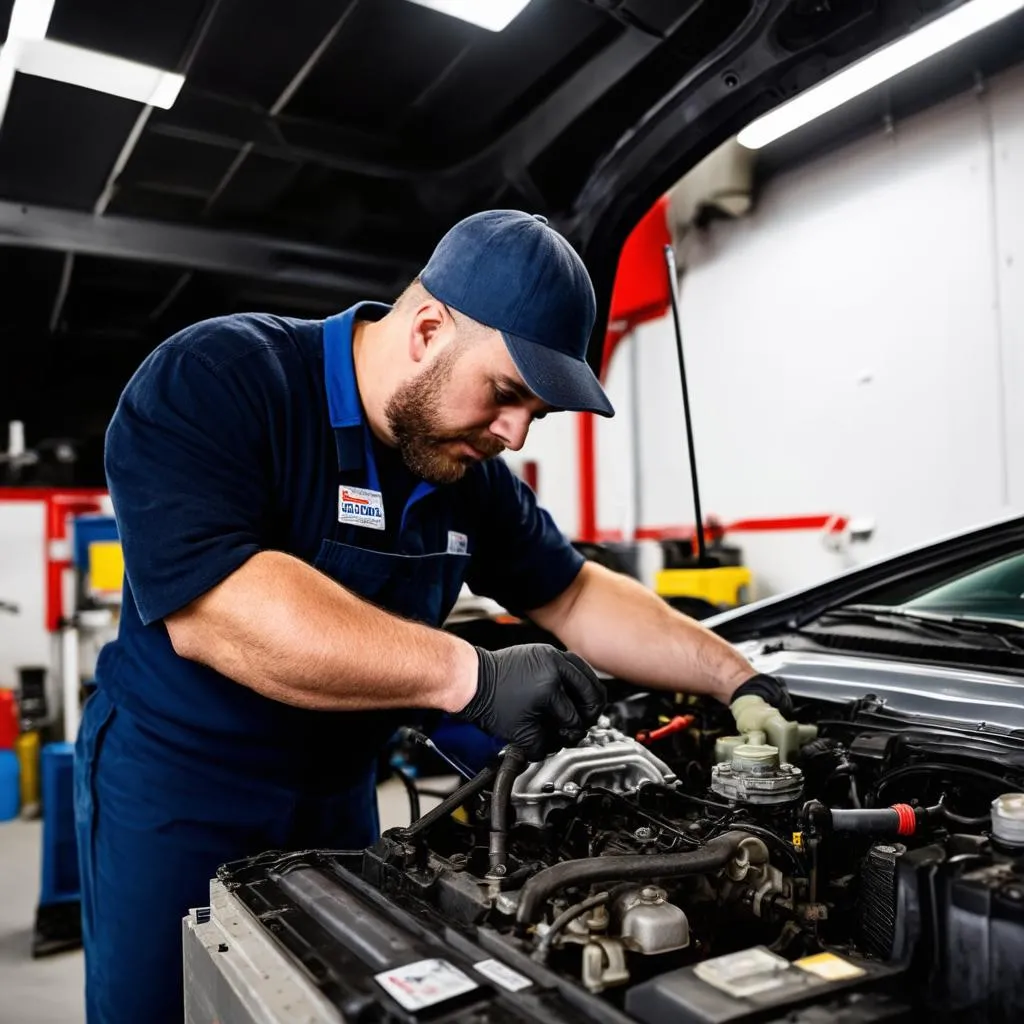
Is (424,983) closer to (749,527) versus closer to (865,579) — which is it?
(865,579)

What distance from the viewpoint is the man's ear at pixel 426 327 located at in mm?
1256

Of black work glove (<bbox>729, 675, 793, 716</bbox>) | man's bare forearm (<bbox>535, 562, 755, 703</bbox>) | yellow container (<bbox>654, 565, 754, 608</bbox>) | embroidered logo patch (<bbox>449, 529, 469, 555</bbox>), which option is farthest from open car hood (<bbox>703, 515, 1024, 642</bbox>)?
yellow container (<bbox>654, 565, 754, 608</bbox>)

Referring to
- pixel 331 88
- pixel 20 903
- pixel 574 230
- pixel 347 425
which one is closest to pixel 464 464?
pixel 347 425

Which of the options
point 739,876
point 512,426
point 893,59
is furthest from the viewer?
point 893,59

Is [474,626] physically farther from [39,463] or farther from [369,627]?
[39,463]

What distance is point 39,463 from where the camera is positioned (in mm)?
6895

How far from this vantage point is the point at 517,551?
164 centimetres

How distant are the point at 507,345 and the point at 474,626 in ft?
2.58

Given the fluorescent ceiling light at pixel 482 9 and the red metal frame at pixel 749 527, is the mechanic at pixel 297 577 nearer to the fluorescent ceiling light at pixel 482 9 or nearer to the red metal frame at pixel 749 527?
the fluorescent ceiling light at pixel 482 9

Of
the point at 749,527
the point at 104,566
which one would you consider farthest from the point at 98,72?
the point at 749,527

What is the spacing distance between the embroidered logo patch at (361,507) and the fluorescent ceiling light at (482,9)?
6.75ft

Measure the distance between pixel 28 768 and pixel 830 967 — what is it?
4299 mm

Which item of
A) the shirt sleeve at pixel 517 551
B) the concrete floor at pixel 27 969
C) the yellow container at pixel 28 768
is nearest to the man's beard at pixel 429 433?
the shirt sleeve at pixel 517 551

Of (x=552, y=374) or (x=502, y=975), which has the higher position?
(x=552, y=374)
